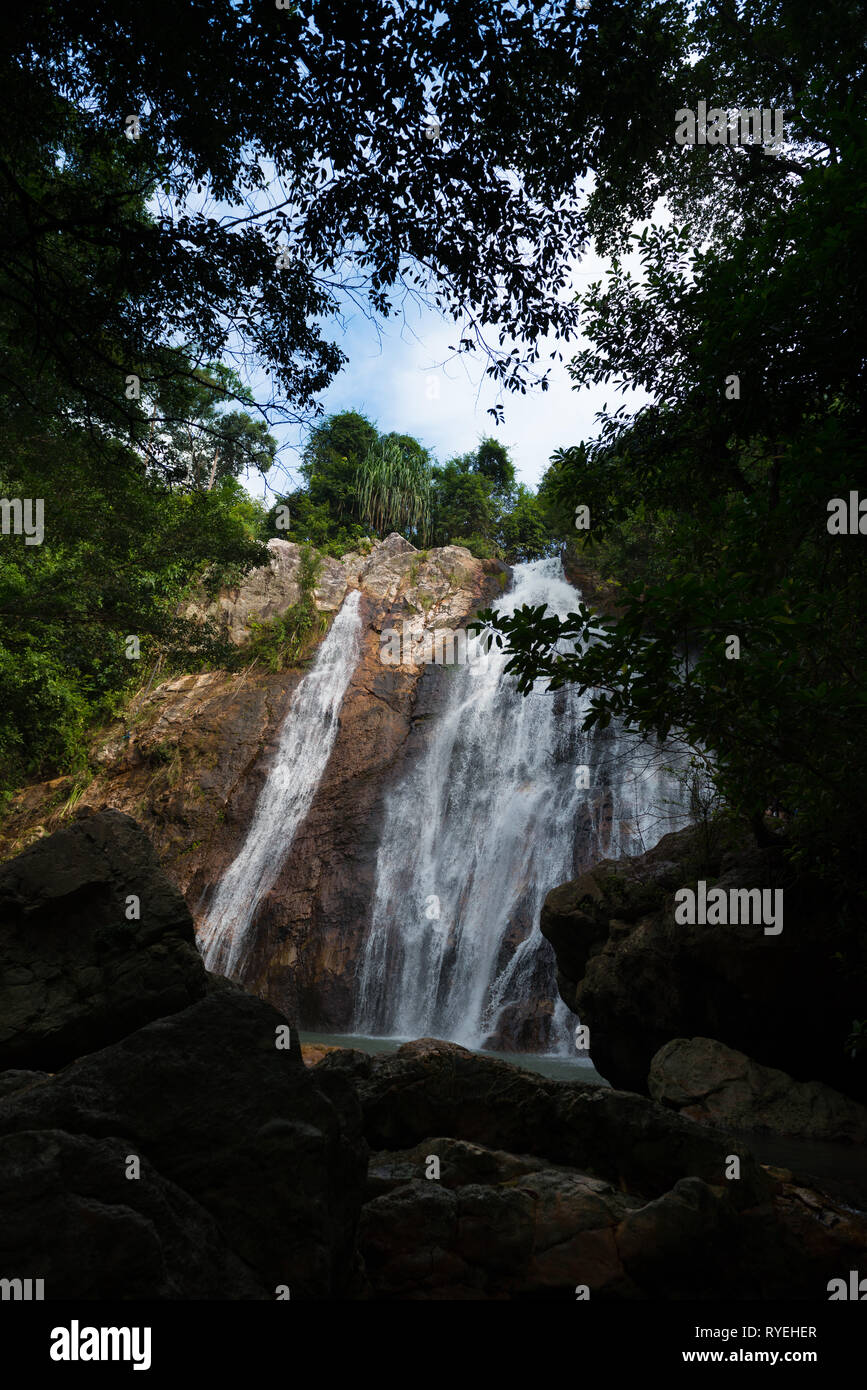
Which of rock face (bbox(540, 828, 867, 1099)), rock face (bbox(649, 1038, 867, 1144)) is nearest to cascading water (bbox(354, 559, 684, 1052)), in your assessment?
rock face (bbox(540, 828, 867, 1099))

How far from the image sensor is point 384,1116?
5.45m

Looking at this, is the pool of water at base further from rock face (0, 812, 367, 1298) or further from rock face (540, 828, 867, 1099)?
rock face (0, 812, 367, 1298)

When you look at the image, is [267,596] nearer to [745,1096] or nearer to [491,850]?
[491,850]

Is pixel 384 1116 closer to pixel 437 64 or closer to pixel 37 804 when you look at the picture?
pixel 437 64

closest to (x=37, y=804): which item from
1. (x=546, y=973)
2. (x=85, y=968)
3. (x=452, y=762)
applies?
(x=452, y=762)

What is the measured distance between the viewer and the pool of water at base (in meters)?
11.2

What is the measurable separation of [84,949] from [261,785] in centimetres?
1404

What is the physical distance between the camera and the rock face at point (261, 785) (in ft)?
56.5

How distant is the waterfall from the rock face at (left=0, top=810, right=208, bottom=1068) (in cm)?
1119

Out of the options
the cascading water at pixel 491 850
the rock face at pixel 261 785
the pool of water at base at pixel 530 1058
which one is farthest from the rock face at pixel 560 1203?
the rock face at pixel 261 785

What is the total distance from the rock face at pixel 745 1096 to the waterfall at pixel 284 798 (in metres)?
11.8

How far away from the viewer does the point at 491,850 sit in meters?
17.6

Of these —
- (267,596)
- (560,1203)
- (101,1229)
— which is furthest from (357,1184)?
(267,596)

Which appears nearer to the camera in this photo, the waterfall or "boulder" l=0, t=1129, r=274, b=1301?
"boulder" l=0, t=1129, r=274, b=1301
